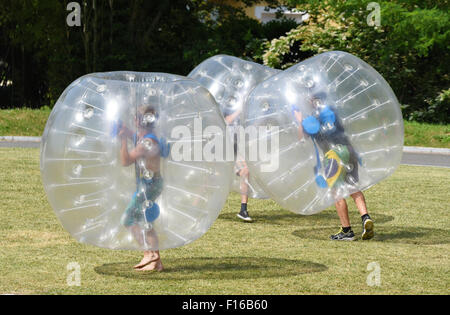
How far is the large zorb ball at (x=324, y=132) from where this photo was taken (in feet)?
27.7

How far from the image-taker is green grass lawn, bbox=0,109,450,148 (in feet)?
72.9

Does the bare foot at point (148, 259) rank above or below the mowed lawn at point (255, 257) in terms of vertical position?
above

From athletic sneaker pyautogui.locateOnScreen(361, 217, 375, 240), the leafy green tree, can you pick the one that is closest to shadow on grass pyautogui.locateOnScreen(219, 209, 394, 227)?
athletic sneaker pyautogui.locateOnScreen(361, 217, 375, 240)

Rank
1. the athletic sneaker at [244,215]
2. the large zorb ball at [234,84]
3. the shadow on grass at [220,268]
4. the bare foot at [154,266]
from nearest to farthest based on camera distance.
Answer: the shadow on grass at [220,268], the bare foot at [154,266], the large zorb ball at [234,84], the athletic sneaker at [244,215]

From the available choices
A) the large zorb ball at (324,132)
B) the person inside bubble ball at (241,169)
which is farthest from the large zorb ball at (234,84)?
the large zorb ball at (324,132)

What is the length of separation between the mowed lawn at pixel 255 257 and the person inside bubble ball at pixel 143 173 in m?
0.50

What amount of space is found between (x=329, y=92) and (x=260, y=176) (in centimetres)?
113

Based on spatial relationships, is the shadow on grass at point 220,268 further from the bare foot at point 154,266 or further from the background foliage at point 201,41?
the background foliage at point 201,41

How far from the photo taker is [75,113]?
6656 mm

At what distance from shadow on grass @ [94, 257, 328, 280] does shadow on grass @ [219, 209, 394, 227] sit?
239cm

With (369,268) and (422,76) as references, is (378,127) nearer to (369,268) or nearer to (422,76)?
(369,268)

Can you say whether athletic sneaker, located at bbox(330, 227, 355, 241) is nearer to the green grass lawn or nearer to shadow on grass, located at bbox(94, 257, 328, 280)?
shadow on grass, located at bbox(94, 257, 328, 280)

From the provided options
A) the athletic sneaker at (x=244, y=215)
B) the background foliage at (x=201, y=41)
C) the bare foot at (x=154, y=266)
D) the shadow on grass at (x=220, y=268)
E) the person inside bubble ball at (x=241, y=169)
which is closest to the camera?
the shadow on grass at (x=220, y=268)
